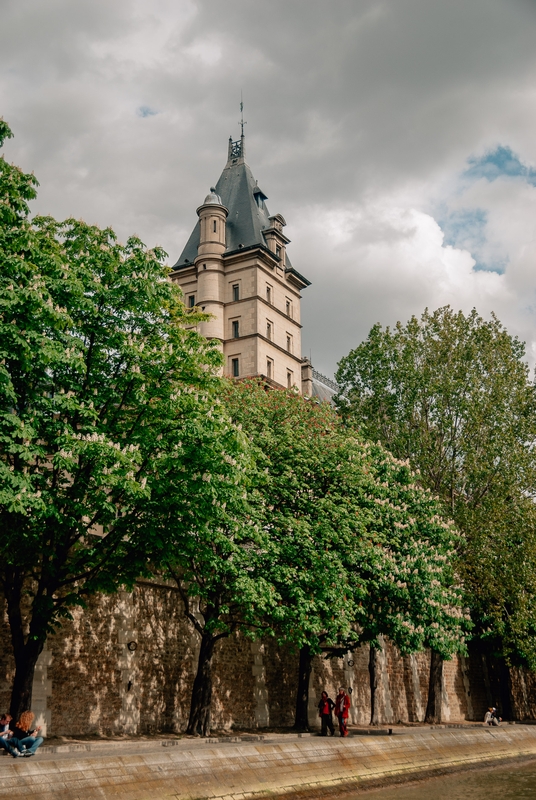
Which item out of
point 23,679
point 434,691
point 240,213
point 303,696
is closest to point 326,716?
point 303,696

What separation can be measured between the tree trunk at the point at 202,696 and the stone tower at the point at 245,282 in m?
35.2

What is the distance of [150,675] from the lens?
22969 mm

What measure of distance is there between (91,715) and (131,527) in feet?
20.7

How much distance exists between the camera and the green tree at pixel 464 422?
3141 cm

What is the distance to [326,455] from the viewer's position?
24766 millimetres

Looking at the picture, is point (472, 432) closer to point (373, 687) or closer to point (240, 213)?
point (373, 687)

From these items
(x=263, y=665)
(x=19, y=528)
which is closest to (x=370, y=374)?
(x=263, y=665)

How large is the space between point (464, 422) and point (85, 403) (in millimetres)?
19227

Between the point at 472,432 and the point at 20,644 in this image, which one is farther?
the point at 472,432

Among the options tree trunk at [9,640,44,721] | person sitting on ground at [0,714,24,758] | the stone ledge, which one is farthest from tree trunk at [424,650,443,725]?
person sitting on ground at [0,714,24,758]

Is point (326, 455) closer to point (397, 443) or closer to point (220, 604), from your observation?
point (220, 604)

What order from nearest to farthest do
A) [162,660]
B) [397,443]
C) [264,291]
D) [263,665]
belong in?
[162,660], [263,665], [397,443], [264,291]

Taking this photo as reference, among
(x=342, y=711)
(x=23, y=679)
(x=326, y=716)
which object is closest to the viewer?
(x=23, y=679)

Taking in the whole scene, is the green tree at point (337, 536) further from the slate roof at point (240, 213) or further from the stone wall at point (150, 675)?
the slate roof at point (240, 213)
